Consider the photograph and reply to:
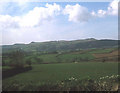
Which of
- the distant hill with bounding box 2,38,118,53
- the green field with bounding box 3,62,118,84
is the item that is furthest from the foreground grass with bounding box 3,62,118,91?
the distant hill with bounding box 2,38,118,53

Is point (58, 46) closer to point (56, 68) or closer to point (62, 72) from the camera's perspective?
point (56, 68)

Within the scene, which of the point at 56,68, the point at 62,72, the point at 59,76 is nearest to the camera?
the point at 59,76

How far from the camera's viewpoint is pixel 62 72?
5.80 metres

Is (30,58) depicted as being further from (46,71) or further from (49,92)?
(49,92)

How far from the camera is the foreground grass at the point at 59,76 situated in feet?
17.7

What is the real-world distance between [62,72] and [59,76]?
7.9 inches

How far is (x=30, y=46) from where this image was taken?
595 centimetres

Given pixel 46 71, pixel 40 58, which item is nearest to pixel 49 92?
pixel 46 71

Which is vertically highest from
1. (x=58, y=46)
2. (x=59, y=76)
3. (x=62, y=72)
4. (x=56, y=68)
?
(x=58, y=46)

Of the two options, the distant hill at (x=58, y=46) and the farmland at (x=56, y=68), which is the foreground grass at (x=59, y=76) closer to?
the farmland at (x=56, y=68)

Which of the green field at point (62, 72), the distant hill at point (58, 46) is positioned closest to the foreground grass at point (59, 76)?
the green field at point (62, 72)

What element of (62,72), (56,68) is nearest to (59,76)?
(62,72)

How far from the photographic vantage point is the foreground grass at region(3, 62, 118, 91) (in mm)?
5391

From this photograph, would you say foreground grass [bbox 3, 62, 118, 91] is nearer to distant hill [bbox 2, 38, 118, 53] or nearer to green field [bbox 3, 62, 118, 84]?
green field [bbox 3, 62, 118, 84]
